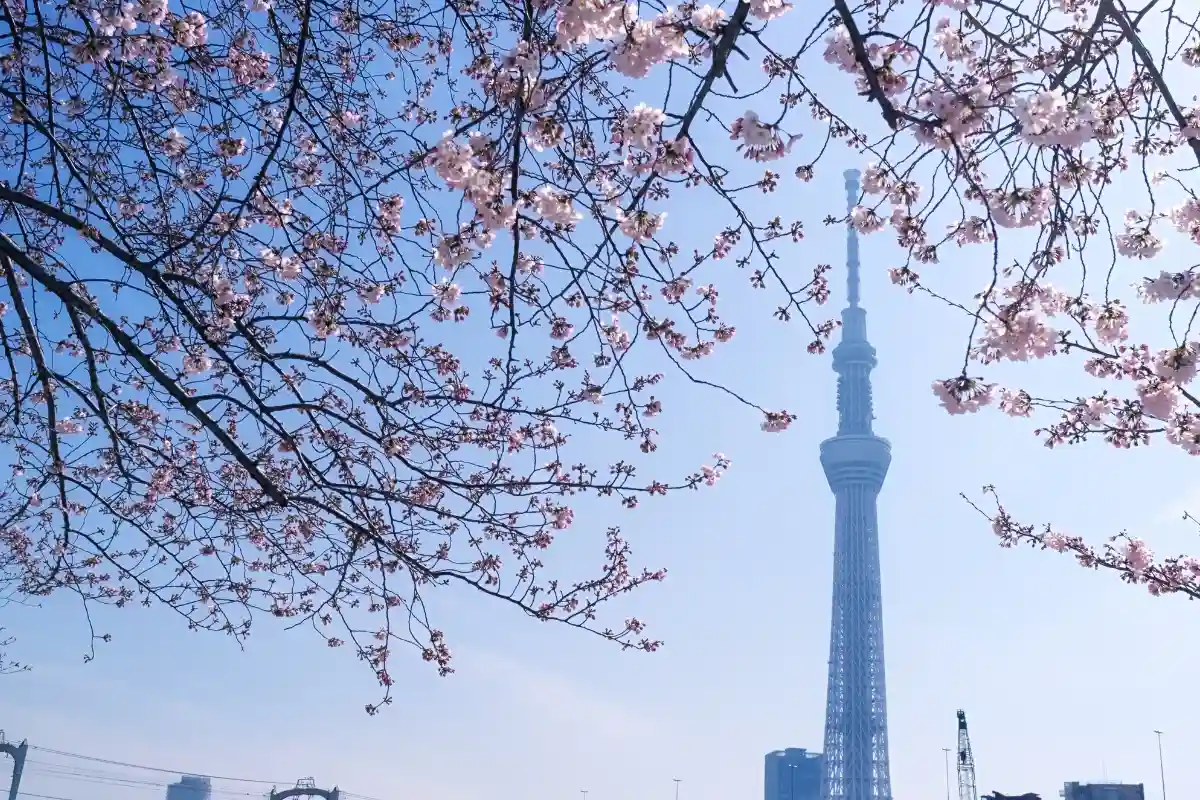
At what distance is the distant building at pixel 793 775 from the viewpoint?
132m

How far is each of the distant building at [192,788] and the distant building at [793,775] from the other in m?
66.7

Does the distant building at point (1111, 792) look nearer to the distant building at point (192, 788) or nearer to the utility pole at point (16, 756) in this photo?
the utility pole at point (16, 756)

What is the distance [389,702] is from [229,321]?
2.46 metres

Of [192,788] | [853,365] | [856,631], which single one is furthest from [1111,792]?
[192,788]

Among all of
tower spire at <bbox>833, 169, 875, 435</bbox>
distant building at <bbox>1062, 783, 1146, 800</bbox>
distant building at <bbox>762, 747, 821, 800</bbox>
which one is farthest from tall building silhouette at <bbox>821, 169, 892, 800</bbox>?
distant building at <bbox>762, 747, 821, 800</bbox>

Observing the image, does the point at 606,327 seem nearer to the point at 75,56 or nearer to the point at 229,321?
the point at 229,321

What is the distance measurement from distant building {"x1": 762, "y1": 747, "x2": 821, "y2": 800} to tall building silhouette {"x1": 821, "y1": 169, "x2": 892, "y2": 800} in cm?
4928

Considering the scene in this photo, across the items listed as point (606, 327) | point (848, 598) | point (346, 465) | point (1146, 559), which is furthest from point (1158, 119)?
point (848, 598)

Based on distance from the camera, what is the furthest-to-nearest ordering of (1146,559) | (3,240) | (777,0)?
(1146,559) < (3,240) < (777,0)

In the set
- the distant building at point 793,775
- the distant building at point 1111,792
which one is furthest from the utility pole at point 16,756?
the distant building at point 793,775

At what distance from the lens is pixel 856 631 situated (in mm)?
83312

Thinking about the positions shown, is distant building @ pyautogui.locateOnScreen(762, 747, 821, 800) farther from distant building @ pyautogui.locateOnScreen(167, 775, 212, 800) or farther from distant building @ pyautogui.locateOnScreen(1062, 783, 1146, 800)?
distant building @ pyautogui.locateOnScreen(1062, 783, 1146, 800)

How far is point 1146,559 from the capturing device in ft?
34.6

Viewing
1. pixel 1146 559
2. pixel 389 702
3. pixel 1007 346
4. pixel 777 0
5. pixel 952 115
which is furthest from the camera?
pixel 1146 559
